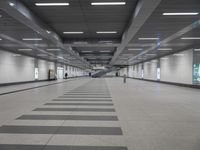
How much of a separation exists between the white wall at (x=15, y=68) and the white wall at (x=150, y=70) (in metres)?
21.5

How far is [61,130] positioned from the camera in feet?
19.2

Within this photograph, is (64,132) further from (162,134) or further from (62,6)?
(62,6)

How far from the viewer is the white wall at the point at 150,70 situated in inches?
1481

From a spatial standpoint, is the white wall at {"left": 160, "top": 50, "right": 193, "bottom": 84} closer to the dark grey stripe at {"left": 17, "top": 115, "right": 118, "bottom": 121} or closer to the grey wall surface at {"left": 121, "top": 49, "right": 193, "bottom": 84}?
the grey wall surface at {"left": 121, "top": 49, "right": 193, "bottom": 84}

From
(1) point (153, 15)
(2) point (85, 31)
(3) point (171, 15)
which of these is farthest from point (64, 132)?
(2) point (85, 31)

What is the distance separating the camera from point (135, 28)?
12.9 m

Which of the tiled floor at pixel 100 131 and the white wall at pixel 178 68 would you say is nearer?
the tiled floor at pixel 100 131

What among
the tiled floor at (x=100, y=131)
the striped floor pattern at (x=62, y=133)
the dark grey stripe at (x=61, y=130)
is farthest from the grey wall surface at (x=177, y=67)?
the dark grey stripe at (x=61, y=130)

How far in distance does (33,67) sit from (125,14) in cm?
2662

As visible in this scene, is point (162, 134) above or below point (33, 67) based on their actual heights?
below

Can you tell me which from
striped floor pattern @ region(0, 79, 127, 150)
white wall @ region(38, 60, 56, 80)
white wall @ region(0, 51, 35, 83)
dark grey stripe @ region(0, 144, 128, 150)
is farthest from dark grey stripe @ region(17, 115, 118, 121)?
white wall @ region(38, 60, 56, 80)

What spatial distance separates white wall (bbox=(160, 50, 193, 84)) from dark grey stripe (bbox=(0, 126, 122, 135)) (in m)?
18.6

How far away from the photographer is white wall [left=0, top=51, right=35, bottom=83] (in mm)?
24119

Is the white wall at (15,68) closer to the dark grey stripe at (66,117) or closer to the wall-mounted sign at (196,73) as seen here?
the dark grey stripe at (66,117)
